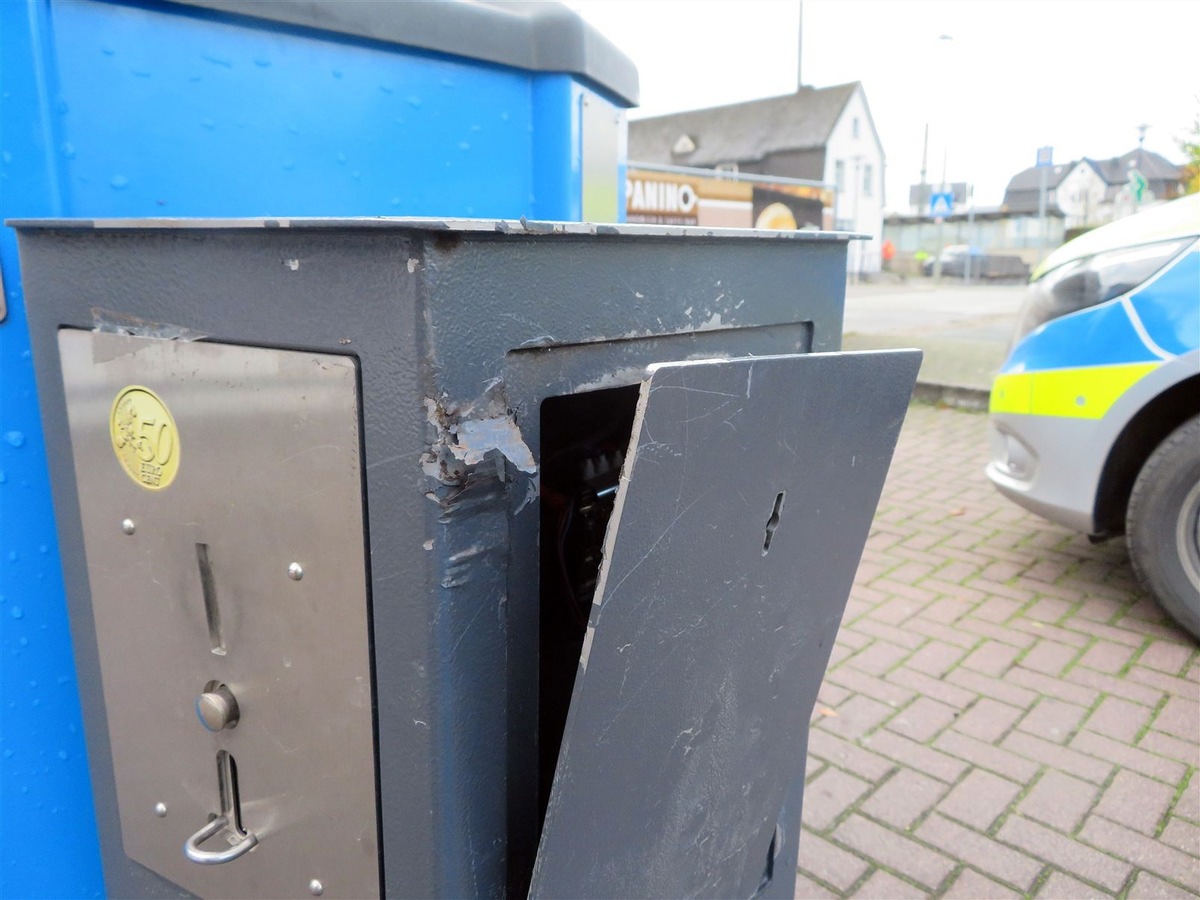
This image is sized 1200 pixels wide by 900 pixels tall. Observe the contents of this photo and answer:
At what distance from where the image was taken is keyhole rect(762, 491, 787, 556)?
42.1 inches

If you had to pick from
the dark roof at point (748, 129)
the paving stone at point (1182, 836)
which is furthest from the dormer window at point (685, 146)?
the paving stone at point (1182, 836)

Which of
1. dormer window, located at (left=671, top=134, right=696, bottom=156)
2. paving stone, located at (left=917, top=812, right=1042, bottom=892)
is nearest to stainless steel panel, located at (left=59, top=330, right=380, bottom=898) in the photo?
paving stone, located at (left=917, top=812, right=1042, bottom=892)

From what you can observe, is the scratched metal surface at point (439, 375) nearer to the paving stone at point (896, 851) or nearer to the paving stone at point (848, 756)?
the paving stone at point (896, 851)

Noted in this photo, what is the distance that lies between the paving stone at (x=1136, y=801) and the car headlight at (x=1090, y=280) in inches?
63.1

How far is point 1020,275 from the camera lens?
91.8 feet

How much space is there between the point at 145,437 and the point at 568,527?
1.85 feet

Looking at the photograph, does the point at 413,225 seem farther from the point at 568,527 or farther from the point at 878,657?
the point at 878,657

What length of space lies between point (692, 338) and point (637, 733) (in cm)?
50

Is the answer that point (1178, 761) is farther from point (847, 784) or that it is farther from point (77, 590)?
point (77, 590)

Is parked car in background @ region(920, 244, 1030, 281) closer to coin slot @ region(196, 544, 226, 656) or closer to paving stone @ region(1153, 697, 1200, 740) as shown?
paving stone @ region(1153, 697, 1200, 740)

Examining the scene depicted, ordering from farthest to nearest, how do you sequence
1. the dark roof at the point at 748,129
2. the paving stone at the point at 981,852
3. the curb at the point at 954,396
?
the dark roof at the point at 748,129 < the curb at the point at 954,396 < the paving stone at the point at 981,852

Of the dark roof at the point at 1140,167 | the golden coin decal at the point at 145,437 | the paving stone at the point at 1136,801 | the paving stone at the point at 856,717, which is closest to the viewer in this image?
the golden coin decal at the point at 145,437

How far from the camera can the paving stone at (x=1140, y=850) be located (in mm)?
2084

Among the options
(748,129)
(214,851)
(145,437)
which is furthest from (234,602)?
(748,129)
